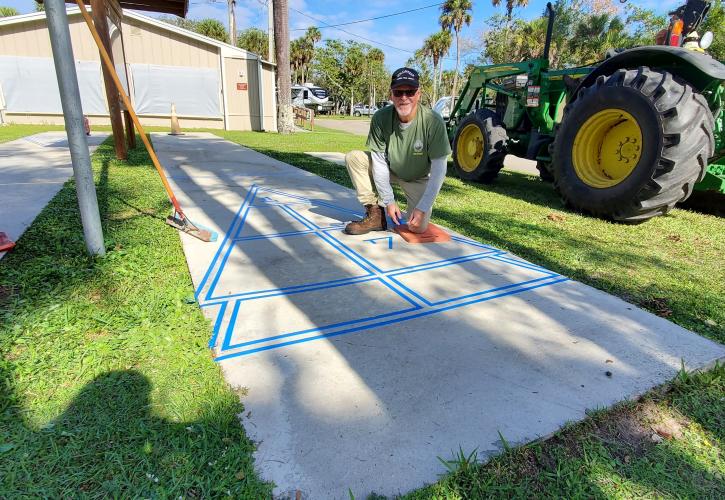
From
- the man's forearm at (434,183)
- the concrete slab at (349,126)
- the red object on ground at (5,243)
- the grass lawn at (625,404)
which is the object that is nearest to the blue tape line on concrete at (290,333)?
the grass lawn at (625,404)

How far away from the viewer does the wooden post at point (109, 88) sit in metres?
5.59

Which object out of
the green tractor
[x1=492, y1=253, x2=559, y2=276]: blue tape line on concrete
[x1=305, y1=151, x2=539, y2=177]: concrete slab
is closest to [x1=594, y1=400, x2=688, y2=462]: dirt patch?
[x1=492, y1=253, x2=559, y2=276]: blue tape line on concrete

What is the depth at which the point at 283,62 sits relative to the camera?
14.3m

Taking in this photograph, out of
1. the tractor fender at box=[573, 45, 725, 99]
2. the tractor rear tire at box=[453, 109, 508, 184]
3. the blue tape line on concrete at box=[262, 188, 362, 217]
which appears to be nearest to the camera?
the tractor fender at box=[573, 45, 725, 99]

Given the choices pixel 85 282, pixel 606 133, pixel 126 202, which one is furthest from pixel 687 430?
pixel 126 202

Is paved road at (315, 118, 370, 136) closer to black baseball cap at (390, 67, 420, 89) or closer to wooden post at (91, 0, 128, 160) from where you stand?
wooden post at (91, 0, 128, 160)

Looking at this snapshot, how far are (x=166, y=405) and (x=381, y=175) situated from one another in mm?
2690

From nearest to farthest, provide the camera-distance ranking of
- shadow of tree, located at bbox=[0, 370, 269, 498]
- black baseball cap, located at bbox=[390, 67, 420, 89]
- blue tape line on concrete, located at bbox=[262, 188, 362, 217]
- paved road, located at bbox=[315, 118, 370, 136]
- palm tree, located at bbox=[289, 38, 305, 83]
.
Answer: shadow of tree, located at bbox=[0, 370, 269, 498] < black baseball cap, located at bbox=[390, 67, 420, 89] < blue tape line on concrete, located at bbox=[262, 188, 362, 217] < paved road, located at bbox=[315, 118, 370, 136] < palm tree, located at bbox=[289, 38, 305, 83]

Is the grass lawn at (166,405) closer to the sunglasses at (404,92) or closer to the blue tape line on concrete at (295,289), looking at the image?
the blue tape line on concrete at (295,289)

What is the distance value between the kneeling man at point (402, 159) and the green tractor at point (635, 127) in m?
1.98

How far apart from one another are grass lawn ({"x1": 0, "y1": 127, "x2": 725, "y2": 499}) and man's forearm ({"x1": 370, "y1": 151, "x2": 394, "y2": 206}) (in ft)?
5.03

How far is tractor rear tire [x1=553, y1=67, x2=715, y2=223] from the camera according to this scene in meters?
3.74

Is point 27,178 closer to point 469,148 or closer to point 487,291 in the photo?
point 487,291

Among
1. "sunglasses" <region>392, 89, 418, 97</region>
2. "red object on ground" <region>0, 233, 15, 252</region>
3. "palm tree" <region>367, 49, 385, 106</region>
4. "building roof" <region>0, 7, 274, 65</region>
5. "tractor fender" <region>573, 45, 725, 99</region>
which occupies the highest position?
"palm tree" <region>367, 49, 385, 106</region>
